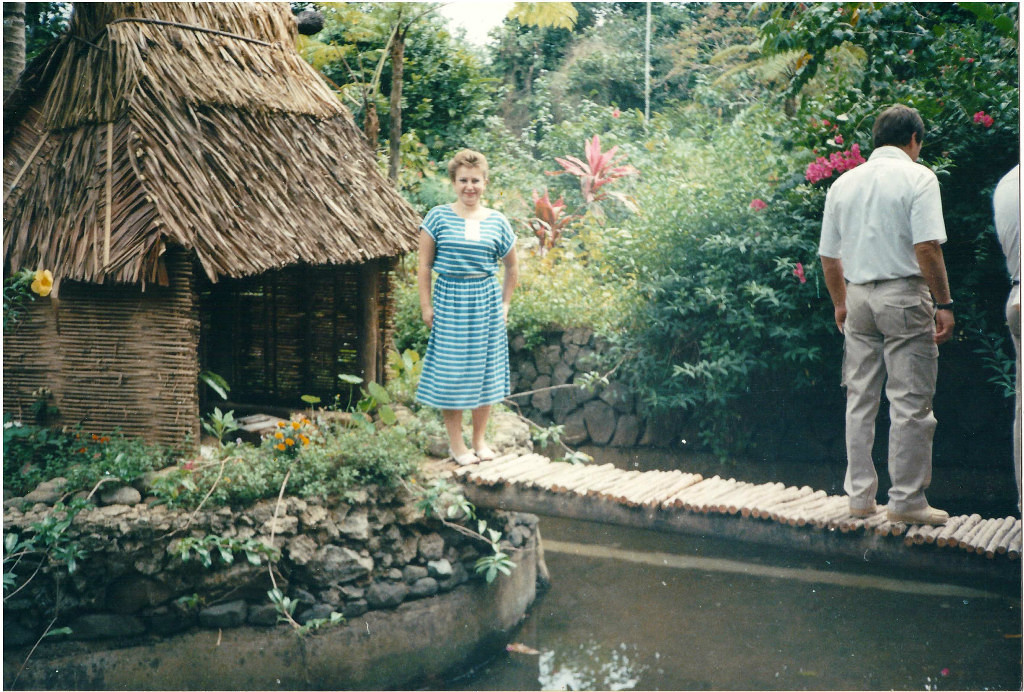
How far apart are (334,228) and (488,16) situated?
3242mm

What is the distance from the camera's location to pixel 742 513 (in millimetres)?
3807

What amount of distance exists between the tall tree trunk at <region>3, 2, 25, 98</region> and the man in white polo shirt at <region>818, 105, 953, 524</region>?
4.89 metres

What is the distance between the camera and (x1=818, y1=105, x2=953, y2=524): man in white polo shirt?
3197mm

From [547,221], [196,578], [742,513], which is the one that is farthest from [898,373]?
[547,221]

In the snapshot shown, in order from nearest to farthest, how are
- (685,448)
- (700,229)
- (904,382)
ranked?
1. (904,382)
2. (700,229)
3. (685,448)

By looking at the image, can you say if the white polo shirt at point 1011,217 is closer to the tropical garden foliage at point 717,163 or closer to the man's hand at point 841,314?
the man's hand at point 841,314

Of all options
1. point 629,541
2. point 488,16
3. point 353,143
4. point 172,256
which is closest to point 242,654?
point 172,256

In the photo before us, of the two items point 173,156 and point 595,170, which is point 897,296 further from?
point 595,170

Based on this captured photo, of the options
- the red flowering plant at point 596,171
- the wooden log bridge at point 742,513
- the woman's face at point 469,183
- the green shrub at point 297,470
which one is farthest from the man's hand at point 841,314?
the red flowering plant at point 596,171

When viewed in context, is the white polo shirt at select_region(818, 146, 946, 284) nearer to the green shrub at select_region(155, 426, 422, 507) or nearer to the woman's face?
the woman's face

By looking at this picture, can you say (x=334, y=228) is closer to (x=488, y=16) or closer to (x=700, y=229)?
(x=700, y=229)

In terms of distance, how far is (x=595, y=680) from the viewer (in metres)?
4.31

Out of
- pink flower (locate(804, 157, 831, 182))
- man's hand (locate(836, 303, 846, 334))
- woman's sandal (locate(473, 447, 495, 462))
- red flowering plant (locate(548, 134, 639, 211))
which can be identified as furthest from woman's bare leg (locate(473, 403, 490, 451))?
red flowering plant (locate(548, 134, 639, 211))

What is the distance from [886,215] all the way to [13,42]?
17.2 feet
